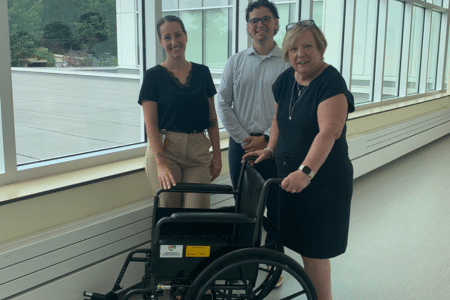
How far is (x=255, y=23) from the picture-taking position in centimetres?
230

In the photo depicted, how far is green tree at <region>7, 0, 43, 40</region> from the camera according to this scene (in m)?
2.14

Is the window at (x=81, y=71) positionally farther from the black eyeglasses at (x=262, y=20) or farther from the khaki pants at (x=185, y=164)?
the black eyeglasses at (x=262, y=20)

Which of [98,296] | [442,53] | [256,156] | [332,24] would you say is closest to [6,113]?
[98,296]

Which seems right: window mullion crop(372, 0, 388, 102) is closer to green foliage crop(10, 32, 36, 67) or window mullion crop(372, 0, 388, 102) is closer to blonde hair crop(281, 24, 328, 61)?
blonde hair crop(281, 24, 328, 61)

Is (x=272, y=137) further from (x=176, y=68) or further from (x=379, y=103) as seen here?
(x=379, y=103)

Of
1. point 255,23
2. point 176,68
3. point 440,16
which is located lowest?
point 176,68

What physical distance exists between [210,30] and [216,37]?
11 centimetres

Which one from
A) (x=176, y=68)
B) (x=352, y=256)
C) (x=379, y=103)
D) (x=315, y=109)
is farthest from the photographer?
(x=379, y=103)

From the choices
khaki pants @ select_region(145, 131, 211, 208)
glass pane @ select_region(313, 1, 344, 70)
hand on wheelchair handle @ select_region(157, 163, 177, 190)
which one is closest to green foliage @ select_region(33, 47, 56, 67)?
khaki pants @ select_region(145, 131, 211, 208)

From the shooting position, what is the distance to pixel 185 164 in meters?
2.20

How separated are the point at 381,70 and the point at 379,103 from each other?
474 millimetres

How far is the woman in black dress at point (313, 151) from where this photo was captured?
1.71 meters

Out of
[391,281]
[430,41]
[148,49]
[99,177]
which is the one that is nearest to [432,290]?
[391,281]

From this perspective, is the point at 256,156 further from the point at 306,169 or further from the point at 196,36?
the point at 196,36
